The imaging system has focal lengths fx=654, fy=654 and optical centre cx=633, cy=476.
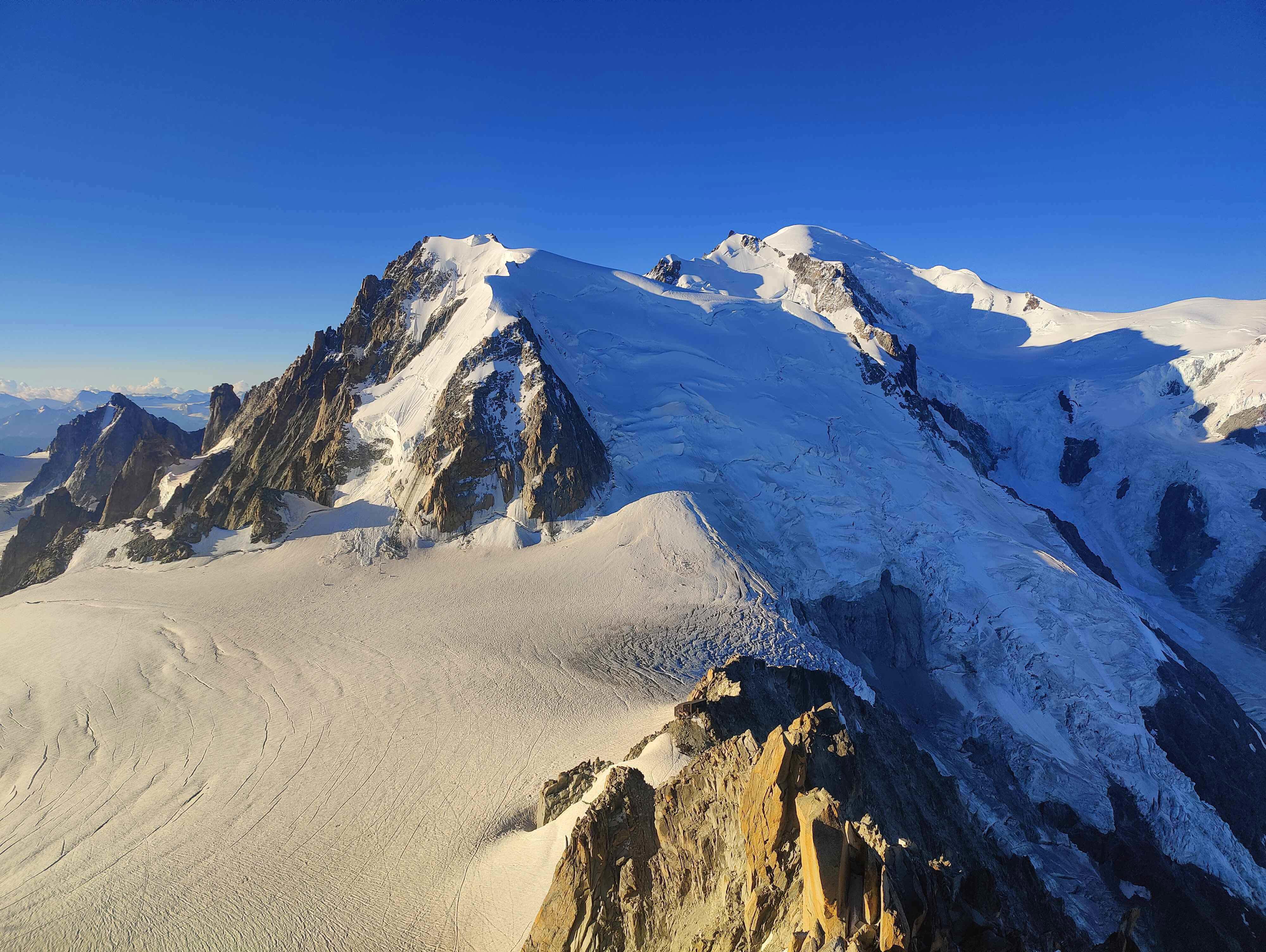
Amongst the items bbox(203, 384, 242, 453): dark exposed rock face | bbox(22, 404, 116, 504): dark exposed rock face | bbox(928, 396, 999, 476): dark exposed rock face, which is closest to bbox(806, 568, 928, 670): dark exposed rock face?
bbox(928, 396, 999, 476): dark exposed rock face

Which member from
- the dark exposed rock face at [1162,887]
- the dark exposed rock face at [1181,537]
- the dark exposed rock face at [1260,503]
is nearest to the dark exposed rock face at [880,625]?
the dark exposed rock face at [1162,887]

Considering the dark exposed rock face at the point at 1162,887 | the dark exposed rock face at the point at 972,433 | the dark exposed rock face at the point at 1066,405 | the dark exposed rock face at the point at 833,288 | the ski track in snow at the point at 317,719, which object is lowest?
the dark exposed rock face at the point at 1162,887

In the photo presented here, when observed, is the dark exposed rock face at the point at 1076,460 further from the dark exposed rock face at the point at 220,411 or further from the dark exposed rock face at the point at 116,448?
the dark exposed rock face at the point at 116,448

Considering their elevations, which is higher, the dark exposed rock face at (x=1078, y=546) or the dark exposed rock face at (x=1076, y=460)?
the dark exposed rock face at (x=1076, y=460)

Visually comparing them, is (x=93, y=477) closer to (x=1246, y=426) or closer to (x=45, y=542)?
(x=45, y=542)

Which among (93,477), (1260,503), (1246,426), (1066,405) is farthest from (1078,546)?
(93,477)

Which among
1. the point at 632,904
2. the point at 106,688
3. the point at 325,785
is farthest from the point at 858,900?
the point at 106,688
